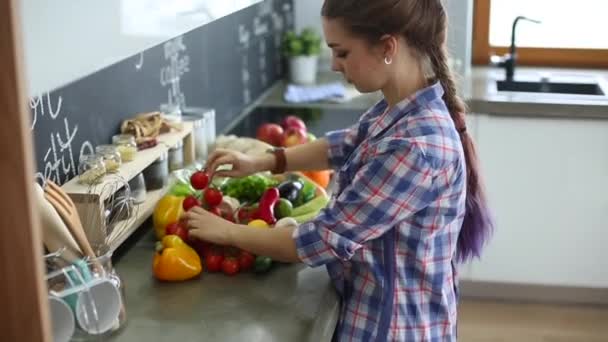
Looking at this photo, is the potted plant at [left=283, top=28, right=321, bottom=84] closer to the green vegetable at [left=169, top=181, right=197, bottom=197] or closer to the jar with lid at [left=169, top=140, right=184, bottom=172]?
the jar with lid at [left=169, top=140, right=184, bottom=172]

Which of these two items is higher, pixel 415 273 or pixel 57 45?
pixel 57 45

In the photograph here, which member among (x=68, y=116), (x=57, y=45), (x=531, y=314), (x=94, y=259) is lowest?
(x=531, y=314)

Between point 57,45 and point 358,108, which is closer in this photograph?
point 57,45

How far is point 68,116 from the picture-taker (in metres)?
1.70

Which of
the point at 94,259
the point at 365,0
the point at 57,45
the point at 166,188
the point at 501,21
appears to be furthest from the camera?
the point at 501,21

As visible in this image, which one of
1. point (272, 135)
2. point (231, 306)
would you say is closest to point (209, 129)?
point (272, 135)

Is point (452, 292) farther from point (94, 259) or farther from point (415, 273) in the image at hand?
point (94, 259)

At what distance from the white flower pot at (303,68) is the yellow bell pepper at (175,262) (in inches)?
79.8

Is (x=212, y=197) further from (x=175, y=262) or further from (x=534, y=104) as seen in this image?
(x=534, y=104)

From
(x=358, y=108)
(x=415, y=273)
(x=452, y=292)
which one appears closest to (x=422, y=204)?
(x=415, y=273)

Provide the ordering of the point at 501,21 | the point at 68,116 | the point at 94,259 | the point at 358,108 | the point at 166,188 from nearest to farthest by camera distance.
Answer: the point at 94,259 < the point at 68,116 < the point at 166,188 < the point at 358,108 < the point at 501,21

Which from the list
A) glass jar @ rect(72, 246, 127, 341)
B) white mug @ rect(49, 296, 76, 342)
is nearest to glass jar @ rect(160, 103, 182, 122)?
glass jar @ rect(72, 246, 127, 341)

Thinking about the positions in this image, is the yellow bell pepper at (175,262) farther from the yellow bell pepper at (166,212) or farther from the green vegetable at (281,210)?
the green vegetable at (281,210)

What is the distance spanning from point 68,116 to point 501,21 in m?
2.39
